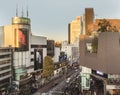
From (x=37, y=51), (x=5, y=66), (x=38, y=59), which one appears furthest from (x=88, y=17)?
(x=5, y=66)

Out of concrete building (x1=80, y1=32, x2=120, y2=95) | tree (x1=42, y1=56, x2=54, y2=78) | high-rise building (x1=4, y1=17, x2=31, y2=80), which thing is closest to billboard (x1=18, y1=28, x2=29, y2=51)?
high-rise building (x1=4, y1=17, x2=31, y2=80)

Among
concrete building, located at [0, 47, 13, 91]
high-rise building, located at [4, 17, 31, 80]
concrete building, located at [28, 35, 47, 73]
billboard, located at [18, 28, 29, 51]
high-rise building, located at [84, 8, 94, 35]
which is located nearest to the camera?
concrete building, located at [0, 47, 13, 91]

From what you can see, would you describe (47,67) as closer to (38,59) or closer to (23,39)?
(38,59)

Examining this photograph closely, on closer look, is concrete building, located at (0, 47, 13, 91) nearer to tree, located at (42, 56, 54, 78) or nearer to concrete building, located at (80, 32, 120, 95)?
tree, located at (42, 56, 54, 78)

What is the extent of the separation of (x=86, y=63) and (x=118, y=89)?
18.1 metres

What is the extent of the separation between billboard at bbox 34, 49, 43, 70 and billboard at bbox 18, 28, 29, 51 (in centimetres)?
882

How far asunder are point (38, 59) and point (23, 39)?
13324 millimetres

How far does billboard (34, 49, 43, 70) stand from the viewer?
289 feet

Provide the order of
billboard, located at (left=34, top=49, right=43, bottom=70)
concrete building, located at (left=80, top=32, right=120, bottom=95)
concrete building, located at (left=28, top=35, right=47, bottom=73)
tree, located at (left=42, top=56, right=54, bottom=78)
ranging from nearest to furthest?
concrete building, located at (left=80, top=32, right=120, bottom=95) → concrete building, located at (left=28, top=35, right=47, bottom=73) → billboard, located at (left=34, top=49, right=43, bottom=70) → tree, located at (left=42, top=56, right=54, bottom=78)

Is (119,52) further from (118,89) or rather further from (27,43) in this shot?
(27,43)

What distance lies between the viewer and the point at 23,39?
77.9 meters

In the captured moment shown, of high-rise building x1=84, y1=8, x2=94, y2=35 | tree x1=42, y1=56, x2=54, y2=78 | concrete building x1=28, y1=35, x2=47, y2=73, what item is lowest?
tree x1=42, y1=56, x2=54, y2=78

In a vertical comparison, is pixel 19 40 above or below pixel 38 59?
above

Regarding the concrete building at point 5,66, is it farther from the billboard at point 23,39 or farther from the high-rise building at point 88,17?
the high-rise building at point 88,17
